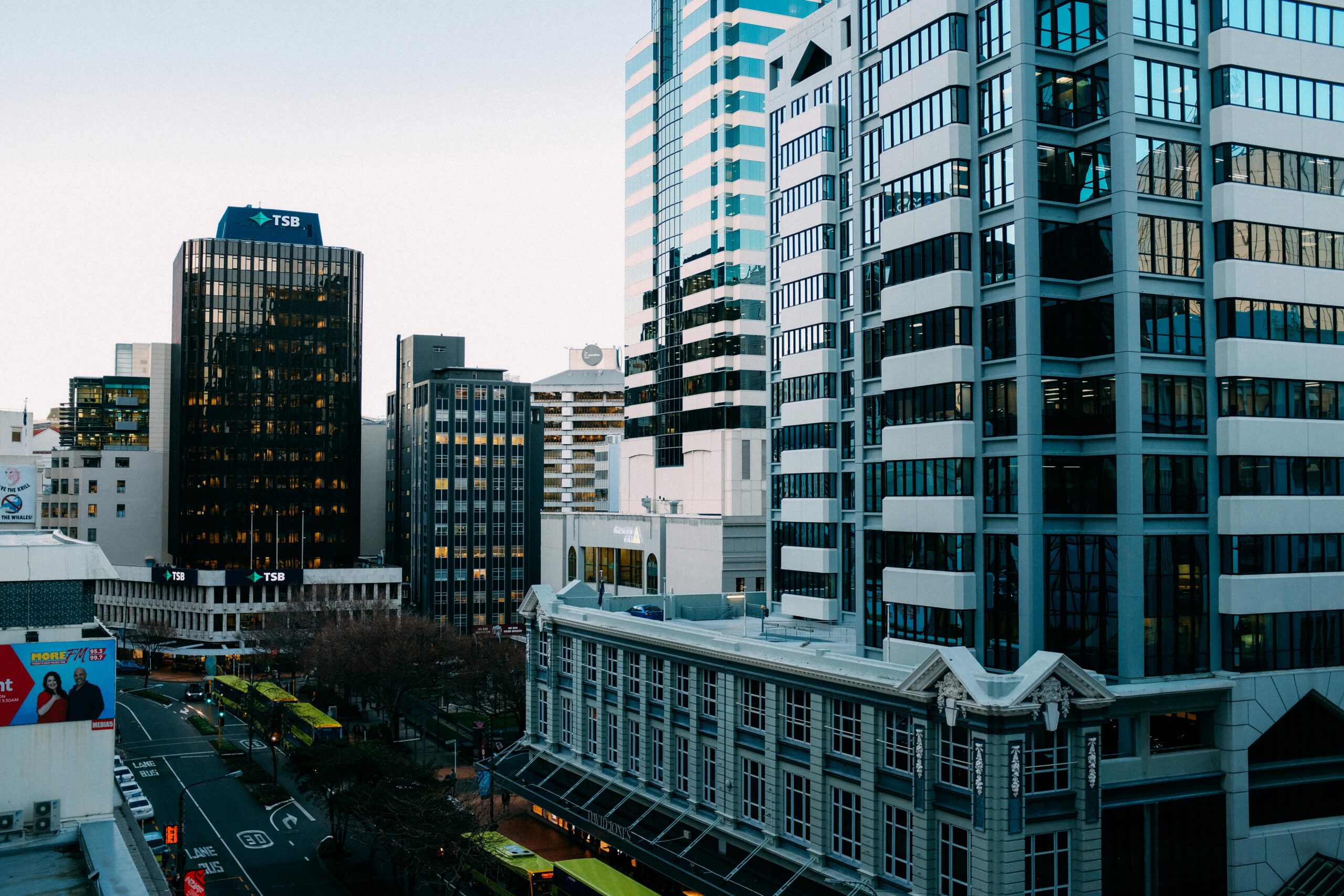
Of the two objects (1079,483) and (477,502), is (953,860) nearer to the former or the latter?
(1079,483)

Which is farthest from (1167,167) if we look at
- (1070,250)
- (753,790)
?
(753,790)

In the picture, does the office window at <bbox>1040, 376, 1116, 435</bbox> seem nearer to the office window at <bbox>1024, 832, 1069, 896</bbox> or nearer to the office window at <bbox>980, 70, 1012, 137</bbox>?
the office window at <bbox>980, 70, 1012, 137</bbox>

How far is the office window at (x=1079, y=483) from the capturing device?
180 feet

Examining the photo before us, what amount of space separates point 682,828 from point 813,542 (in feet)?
79.9

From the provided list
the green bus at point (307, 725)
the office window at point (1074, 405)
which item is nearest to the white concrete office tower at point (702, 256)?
the green bus at point (307, 725)

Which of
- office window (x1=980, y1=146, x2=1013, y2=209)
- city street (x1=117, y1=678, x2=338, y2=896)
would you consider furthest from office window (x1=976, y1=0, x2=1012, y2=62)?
city street (x1=117, y1=678, x2=338, y2=896)

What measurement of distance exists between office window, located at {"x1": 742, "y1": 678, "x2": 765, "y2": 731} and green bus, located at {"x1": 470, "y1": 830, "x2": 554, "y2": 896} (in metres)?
15.0

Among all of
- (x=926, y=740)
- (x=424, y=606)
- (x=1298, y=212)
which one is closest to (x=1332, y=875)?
(x=926, y=740)

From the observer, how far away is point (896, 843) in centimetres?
5400

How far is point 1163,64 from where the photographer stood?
55781 millimetres

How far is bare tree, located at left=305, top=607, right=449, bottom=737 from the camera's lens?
4373 inches

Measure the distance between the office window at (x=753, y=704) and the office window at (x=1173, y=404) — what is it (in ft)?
80.4

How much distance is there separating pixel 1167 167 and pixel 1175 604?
21.1 metres

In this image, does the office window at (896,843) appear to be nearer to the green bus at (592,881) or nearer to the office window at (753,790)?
the office window at (753,790)
